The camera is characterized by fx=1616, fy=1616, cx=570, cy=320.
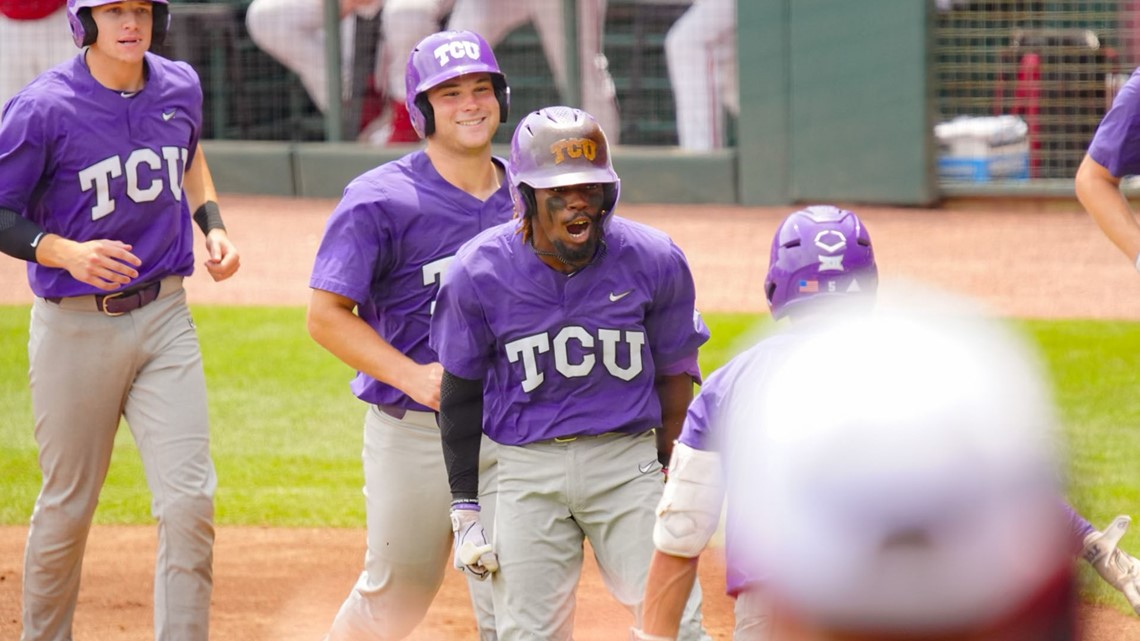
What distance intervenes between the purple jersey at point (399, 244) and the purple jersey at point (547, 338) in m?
0.42

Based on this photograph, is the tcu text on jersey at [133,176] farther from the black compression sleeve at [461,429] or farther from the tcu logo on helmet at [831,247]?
the tcu logo on helmet at [831,247]

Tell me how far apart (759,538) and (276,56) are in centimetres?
1332

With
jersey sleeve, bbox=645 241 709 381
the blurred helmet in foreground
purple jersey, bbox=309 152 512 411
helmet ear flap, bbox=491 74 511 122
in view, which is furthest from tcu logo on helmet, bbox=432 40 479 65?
the blurred helmet in foreground

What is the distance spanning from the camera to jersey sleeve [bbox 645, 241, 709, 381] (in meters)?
3.72

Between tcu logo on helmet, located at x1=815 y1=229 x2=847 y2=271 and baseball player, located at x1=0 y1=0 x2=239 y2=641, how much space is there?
7.06 feet

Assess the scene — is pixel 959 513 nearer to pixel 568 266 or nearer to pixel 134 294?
pixel 568 266

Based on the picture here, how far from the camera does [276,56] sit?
14.0m

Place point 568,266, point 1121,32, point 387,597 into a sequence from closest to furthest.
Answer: point 568,266
point 387,597
point 1121,32

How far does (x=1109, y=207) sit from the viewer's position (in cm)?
459

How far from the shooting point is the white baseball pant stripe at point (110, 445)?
14.2 feet

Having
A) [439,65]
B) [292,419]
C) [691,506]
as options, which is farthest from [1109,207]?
[292,419]

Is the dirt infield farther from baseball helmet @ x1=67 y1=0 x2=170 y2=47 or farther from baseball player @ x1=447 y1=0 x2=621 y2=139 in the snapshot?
baseball helmet @ x1=67 y1=0 x2=170 y2=47

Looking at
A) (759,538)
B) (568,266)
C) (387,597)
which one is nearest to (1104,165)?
(568,266)

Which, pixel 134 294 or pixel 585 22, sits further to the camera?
pixel 585 22
